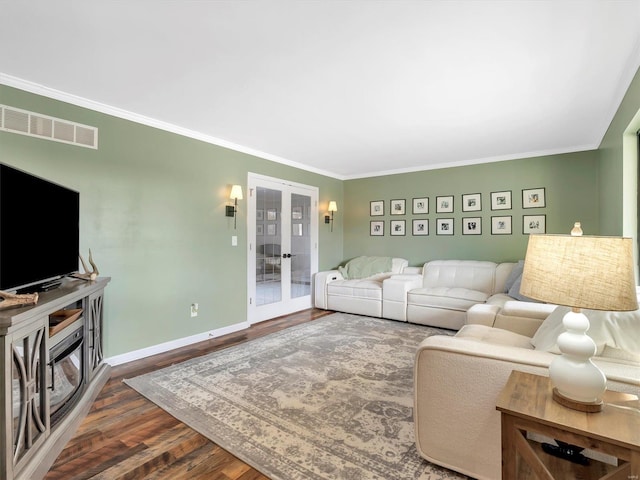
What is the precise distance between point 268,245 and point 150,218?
1.71 m

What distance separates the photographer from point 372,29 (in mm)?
1794

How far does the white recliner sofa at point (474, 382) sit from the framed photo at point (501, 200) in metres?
3.37

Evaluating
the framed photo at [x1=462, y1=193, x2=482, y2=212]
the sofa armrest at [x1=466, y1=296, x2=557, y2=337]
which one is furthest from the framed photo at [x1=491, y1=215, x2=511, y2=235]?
the sofa armrest at [x1=466, y1=296, x2=557, y2=337]

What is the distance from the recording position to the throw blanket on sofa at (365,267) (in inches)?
207

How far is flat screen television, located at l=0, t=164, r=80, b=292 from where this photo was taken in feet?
5.23

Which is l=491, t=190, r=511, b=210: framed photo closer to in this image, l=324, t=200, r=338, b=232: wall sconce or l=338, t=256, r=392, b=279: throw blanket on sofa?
l=338, t=256, r=392, b=279: throw blanket on sofa

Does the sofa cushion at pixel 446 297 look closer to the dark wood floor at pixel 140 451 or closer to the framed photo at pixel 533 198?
the framed photo at pixel 533 198

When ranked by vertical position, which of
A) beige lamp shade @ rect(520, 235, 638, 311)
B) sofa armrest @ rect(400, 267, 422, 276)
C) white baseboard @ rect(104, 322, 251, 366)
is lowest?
white baseboard @ rect(104, 322, 251, 366)

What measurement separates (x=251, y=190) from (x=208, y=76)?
1.97 m

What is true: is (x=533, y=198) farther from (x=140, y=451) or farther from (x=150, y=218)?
(x=140, y=451)

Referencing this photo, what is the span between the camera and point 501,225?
461 centimetres

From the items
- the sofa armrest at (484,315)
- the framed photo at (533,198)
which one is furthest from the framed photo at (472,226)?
the sofa armrest at (484,315)

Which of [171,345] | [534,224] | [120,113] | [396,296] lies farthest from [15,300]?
[534,224]

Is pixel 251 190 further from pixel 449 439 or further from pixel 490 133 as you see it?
pixel 449 439
